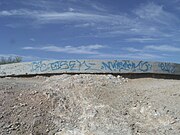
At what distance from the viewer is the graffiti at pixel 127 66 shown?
58.0 ft

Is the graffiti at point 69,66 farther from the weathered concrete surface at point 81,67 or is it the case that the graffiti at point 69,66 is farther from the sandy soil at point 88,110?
the sandy soil at point 88,110

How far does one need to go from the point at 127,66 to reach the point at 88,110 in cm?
705

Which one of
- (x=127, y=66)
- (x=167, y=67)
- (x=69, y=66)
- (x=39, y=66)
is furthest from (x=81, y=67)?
(x=167, y=67)

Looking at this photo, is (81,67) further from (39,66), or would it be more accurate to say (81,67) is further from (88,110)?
(88,110)

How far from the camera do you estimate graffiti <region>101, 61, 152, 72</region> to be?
17.7 metres

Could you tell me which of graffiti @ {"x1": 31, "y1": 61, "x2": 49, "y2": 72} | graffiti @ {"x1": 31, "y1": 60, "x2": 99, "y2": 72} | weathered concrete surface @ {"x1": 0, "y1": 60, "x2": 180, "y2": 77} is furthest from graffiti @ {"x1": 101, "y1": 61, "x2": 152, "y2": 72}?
graffiti @ {"x1": 31, "y1": 61, "x2": 49, "y2": 72}

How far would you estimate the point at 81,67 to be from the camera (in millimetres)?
17547

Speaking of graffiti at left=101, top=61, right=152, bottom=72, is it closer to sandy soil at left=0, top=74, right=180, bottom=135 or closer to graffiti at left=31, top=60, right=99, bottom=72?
graffiti at left=31, top=60, right=99, bottom=72

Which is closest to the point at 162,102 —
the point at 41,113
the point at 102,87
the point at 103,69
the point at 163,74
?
the point at 102,87

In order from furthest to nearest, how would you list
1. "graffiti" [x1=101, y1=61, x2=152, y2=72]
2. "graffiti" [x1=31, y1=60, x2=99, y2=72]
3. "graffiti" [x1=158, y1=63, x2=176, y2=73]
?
"graffiti" [x1=158, y1=63, x2=176, y2=73] < "graffiti" [x1=101, y1=61, x2=152, y2=72] < "graffiti" [x1=31, y1=60, x2=99, y2=72]

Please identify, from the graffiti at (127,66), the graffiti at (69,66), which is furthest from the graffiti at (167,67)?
the graffiti at (69,66)

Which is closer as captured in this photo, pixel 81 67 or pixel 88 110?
pixel 88 110

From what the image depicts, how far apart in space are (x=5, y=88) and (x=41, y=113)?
263 cm

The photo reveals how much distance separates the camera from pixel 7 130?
397 inches
